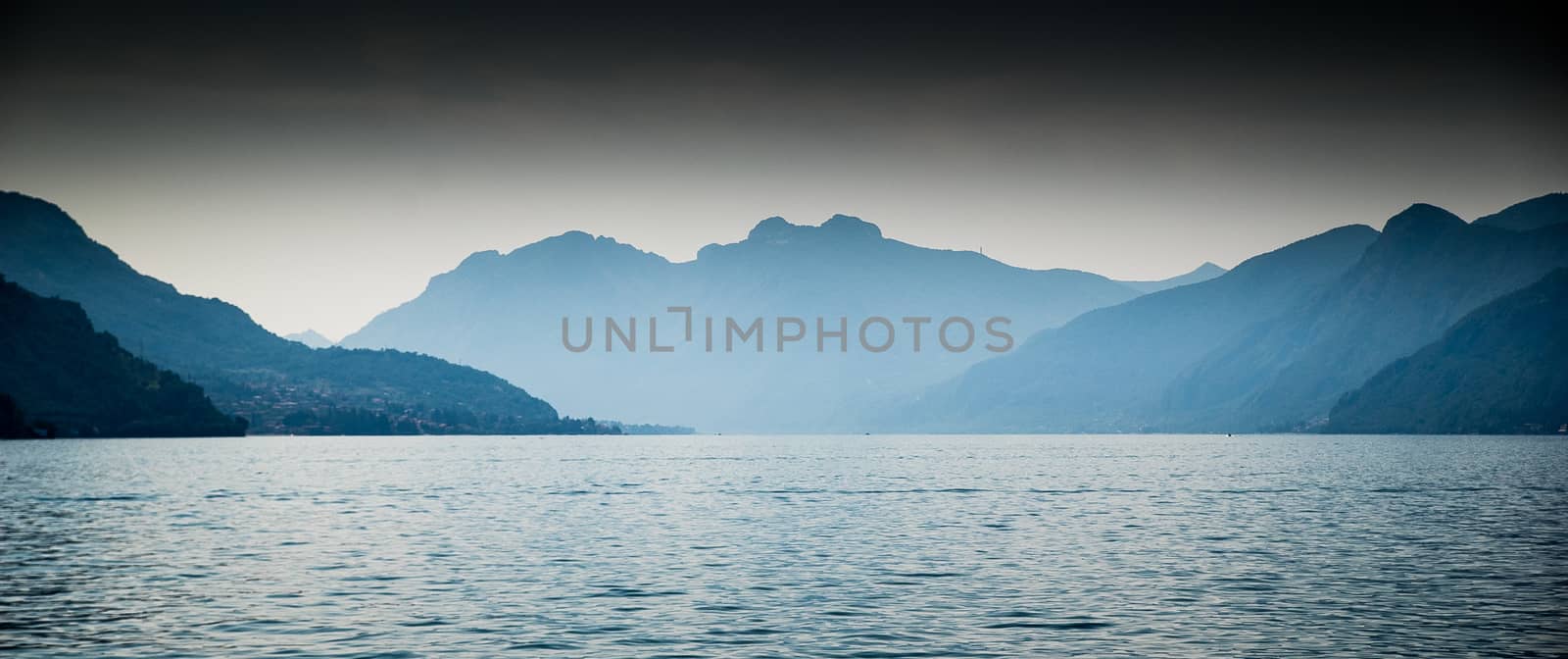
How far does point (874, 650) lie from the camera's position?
38.5 m

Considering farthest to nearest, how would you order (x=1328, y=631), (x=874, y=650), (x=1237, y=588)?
(x=1237, y=588), (x=1328, y=631), (x=874, y=650)

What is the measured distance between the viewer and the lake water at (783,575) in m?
40.4

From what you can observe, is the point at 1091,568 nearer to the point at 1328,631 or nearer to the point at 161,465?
the point at 1328,631

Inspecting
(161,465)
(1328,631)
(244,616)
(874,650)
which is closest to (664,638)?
(874,650)

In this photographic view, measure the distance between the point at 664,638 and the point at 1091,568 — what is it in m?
24.8

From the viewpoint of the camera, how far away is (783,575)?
56906 millimetres

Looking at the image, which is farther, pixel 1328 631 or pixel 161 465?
pixel 161 465

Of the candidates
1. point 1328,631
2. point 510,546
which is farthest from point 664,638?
point 510,546

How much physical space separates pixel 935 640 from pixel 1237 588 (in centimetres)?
1764

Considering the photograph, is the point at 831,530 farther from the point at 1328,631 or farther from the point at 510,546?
the point at 1328,631

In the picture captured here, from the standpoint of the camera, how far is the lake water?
133 ft

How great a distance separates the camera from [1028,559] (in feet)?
202

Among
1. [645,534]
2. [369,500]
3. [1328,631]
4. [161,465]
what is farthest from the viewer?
[161,465]

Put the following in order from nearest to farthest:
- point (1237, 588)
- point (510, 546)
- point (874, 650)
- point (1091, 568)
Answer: point (874, 650), point (1237, 588), point (1091, 568), point (510, 546)
